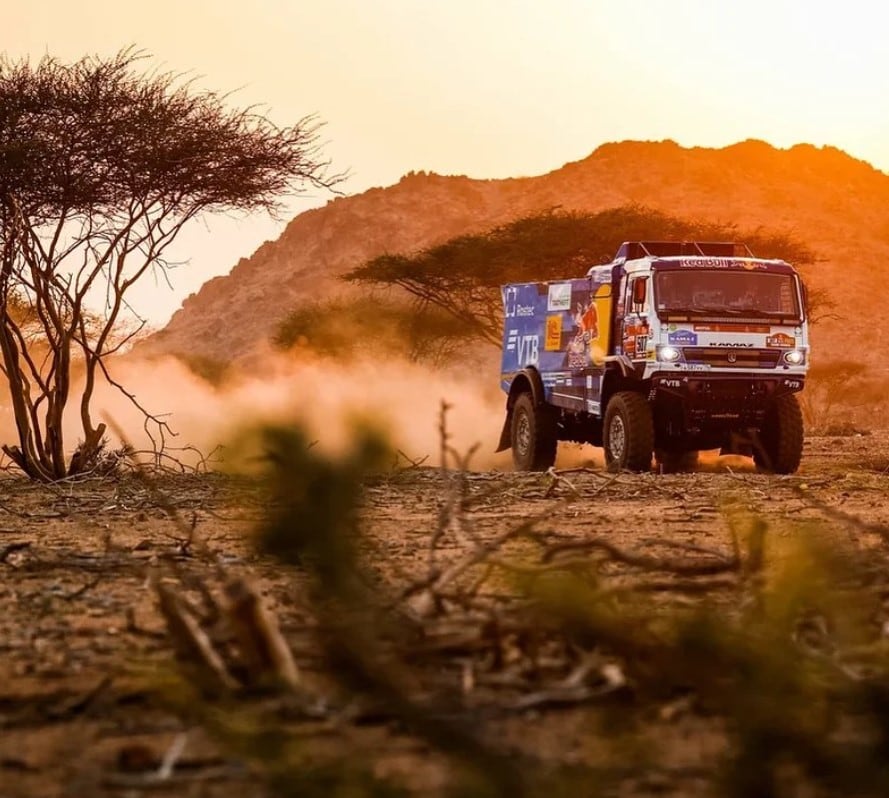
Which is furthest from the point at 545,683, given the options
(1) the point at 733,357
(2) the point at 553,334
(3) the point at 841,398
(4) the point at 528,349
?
(3) the point at 841,398

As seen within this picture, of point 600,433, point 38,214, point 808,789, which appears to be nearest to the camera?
point 808,789

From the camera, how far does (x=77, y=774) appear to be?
274 centimetres

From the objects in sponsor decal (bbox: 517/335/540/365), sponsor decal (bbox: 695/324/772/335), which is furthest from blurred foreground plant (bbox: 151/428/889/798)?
sponsor decal (bbox: 517/335/540/365)

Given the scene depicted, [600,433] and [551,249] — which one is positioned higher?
[551,249]

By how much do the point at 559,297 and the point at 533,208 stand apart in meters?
100

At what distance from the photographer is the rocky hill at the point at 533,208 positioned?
11150 centimetres

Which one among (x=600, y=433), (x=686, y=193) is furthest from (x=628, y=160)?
(x=600, y=433)

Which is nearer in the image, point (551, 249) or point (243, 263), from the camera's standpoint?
point (551, 249)

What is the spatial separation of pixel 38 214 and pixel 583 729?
1274 cm

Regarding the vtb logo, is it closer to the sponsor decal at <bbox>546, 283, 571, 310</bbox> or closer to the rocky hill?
the sponsor decal at <bbox>546, 283, 571, 310</bbox>

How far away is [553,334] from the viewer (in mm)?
16922

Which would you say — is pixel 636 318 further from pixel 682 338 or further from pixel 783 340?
pixel 783 340

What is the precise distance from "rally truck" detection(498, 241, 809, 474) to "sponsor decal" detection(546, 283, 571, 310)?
165mm

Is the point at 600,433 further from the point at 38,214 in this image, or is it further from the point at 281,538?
the point at 281,538
